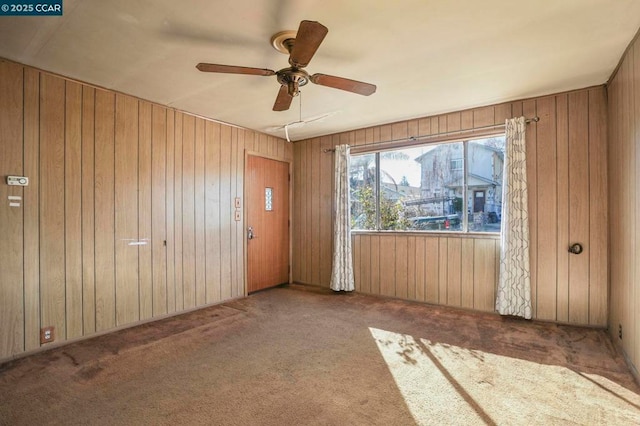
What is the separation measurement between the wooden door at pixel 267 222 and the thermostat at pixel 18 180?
256 centimetres

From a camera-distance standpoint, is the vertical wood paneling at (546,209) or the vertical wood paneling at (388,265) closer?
the vertical wood paneling at (546,209)

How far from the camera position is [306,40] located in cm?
186

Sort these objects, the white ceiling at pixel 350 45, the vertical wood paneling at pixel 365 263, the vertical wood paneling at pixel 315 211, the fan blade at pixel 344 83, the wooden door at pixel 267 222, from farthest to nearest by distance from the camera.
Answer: the vertical wood paneling at pixel 315 211, the wooden door at pixel 267 222, the vertical wood paneling at pixel 365 263, the fan blade at pixel 344 83, the white ceiling at pixel 350 45

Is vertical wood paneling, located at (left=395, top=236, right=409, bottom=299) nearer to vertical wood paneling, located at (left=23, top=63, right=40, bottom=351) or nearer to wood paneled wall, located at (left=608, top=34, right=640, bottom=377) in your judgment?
wood paneled wall, located at (left=608, top=34, right=640, bottom=377)

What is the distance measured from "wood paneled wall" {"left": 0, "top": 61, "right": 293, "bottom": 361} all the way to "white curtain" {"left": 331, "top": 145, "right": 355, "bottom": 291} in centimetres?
162

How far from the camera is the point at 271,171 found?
534cm

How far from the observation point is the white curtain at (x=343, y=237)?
16.0 feet

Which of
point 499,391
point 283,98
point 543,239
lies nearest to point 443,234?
point 543,239

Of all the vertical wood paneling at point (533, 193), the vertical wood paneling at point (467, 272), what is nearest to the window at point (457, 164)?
the vertical wood paneling at point (533, 193)

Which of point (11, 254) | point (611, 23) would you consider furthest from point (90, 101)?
point (611, 23)

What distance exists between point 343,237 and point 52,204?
138 inches

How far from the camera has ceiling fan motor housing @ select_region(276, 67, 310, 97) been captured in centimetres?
234

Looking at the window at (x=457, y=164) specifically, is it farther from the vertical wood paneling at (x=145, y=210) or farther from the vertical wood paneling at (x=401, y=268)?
the vertical wood paneling at (x=145, y=210)

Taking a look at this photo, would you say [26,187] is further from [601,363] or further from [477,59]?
[601,363]
